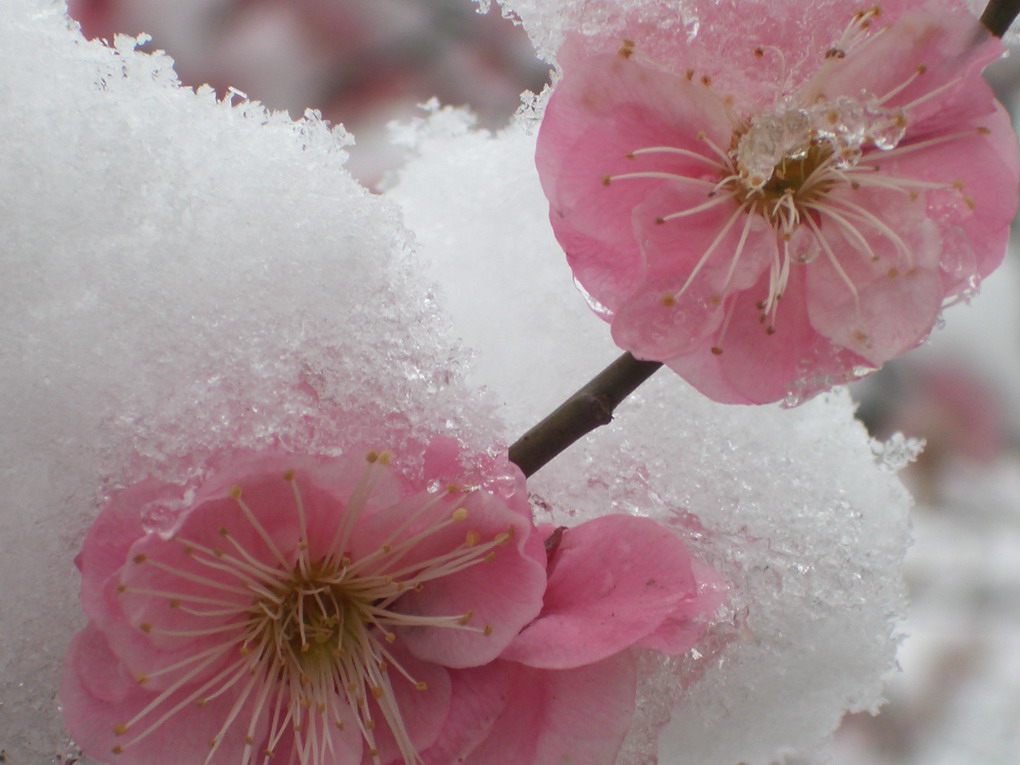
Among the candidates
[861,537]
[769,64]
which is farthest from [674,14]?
[861,537]

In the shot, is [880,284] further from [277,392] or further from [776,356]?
[277,392]

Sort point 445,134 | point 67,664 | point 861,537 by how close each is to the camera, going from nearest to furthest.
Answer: point 67,664, point 861,537, point 445,134

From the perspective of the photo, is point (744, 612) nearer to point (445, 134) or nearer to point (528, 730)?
point (528, 730)

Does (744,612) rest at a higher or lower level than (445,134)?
lower

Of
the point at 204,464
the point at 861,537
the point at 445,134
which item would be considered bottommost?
the point at 861,537

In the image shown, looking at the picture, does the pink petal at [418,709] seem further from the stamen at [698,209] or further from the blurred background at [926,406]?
the blurred background at [926,406]

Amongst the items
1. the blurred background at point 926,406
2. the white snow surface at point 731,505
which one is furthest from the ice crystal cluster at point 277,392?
the blurred background at point 926,406

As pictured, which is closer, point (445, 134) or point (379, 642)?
point (379, 642)

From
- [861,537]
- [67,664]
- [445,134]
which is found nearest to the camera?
[67,664]

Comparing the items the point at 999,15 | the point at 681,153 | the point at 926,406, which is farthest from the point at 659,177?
the point at 926,406
